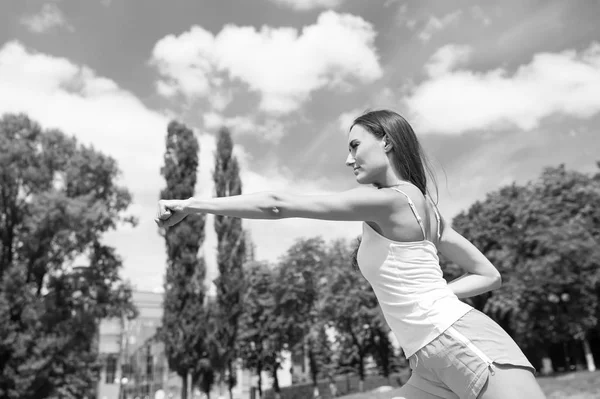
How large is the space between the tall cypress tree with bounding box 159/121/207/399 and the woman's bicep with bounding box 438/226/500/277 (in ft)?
108

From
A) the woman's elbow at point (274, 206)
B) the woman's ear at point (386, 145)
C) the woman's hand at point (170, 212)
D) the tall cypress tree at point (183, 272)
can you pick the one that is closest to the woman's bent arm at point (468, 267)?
the woman's ear at point (386, 145)

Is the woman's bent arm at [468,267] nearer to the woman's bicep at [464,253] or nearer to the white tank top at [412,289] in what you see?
the woman's bicep at [464,253]

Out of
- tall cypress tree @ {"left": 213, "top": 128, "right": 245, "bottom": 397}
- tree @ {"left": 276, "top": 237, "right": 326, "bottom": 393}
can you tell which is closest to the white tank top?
tall cypress tree @ {"left": 213, "top": 128, "right": 245, "bottom": 397}

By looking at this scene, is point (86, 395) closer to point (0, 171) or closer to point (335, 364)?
point (0, 171)

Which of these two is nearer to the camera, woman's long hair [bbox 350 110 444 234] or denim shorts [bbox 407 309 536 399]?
denim shorts [bbox 407 309 536 399]

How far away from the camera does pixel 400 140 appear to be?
2527 mm

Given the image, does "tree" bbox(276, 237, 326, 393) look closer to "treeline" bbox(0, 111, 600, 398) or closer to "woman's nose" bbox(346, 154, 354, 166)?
"treeline" bbox(0, 111, 600, 398)

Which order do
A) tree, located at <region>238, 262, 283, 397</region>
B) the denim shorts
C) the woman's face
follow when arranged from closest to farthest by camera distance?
the denim shorts → the woman's face → tree, located at <region>238, 262, 283, 397</region>

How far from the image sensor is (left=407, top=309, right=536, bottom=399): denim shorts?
6.74 ft

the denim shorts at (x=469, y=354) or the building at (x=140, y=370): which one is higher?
the denim shorts at (x=469, y=354)

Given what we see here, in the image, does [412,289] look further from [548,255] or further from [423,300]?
[548,255]

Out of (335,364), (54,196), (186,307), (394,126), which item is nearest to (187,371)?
(186,307)

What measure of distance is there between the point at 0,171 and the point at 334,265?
2457cm

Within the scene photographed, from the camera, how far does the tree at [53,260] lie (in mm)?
24375
